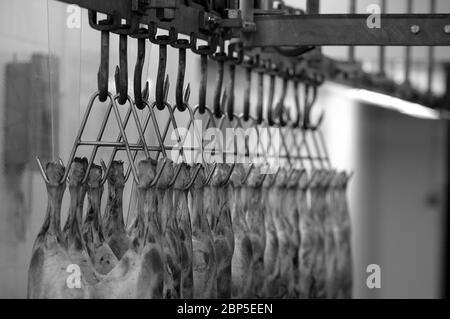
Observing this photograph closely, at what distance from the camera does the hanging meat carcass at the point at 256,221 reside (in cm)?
260

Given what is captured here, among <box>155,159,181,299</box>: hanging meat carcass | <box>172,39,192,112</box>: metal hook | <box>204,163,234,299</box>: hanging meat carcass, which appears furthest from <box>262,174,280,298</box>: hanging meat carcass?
<box>155,159,181,299</box>: hanging meat carcass

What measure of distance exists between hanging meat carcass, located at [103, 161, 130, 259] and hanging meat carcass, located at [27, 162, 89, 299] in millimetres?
172

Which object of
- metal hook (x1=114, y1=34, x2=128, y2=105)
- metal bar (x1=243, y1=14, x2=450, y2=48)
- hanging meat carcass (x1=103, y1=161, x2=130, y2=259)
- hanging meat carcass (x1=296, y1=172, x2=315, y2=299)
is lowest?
hanging meat carcass (x1=296, y1=172, x2=315, y2=299)

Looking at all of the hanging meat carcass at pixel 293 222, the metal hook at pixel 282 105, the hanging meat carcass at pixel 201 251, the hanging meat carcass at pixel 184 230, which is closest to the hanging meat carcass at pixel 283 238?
the hanging meat carcass at pixel 293 222

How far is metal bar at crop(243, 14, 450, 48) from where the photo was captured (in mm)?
2344

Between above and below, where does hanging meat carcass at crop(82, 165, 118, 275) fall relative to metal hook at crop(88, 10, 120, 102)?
below

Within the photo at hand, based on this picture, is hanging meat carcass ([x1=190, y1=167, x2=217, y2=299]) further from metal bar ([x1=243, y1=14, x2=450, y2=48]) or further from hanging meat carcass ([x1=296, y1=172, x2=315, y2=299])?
hanging meat carcass ([x1=296, y1=172, x2=315, y2=299])

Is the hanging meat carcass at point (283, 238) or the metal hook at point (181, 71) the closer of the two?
→ the metal hook at point (181, 71)

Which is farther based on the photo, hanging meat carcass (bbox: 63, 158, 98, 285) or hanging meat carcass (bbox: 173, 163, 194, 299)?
hanging meat carcass (bbox: 173, 163, 194, 299)

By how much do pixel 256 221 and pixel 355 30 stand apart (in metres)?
0.55

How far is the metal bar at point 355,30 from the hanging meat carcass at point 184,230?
0.52m

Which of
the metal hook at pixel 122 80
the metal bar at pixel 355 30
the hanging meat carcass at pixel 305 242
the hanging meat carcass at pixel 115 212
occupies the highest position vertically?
the metal bar at pixel 355 30

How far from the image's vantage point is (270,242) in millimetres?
2816

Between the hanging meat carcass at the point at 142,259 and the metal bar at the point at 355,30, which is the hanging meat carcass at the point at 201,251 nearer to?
the hanging meat carcass at the point at 142,259
